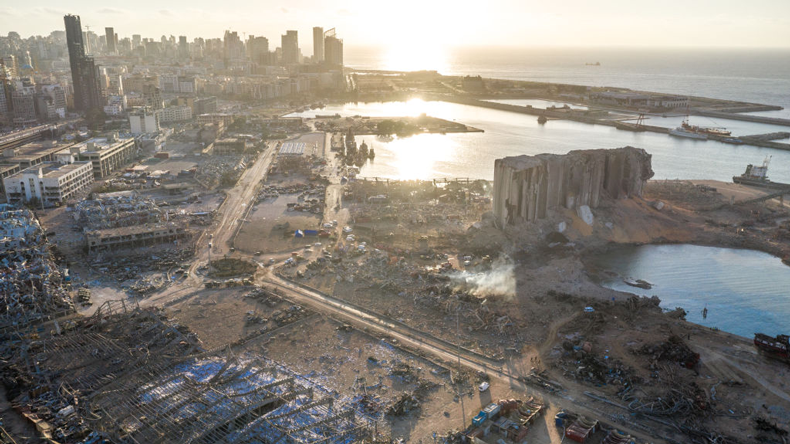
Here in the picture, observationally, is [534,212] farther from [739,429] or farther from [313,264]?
[739,429]

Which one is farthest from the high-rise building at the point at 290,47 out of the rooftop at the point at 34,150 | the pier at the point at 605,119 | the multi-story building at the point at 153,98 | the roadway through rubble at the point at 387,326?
the roadway through rubble at the point at 387,326

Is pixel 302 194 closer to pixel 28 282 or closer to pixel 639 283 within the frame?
pixel 28 282

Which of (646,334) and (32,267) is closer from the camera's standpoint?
(646,334)

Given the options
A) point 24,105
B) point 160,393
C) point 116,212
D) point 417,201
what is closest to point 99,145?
point 116,212

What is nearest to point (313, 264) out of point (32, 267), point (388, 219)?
point (388, 219)

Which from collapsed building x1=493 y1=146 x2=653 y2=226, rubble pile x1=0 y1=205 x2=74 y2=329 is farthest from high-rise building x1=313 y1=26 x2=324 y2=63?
rubble pile x1=0 y1=205 x2=74 y2=329

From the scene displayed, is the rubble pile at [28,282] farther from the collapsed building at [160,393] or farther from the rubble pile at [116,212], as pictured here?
the rubble pile at [116,212]

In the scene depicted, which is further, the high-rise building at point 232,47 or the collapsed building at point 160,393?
the high-rise building at point 232,47
